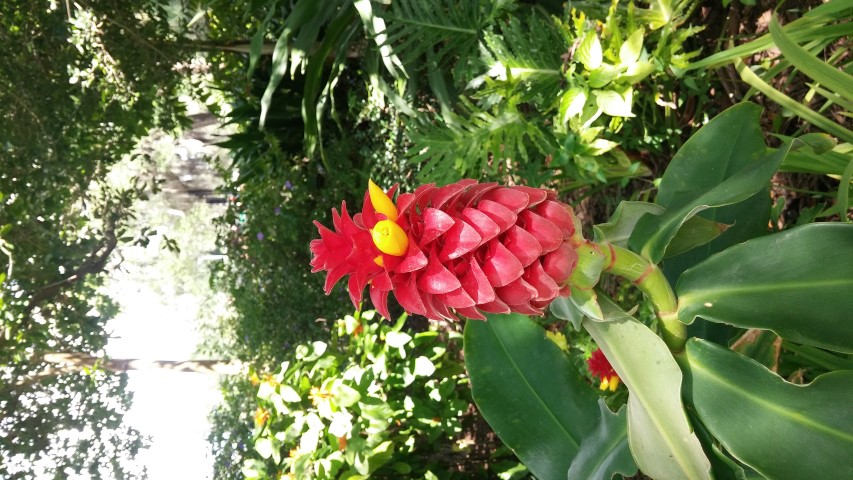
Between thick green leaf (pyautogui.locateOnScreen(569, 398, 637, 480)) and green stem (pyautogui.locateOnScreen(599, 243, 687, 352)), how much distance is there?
0.46 feet

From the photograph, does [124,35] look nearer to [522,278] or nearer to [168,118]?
[168,118]

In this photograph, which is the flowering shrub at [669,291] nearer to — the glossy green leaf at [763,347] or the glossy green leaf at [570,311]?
the glossy green leaf at [570,311]

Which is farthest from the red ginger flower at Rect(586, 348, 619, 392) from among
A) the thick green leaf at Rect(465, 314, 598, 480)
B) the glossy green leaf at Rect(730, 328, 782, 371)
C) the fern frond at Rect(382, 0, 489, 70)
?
the fern frond at Rect(382, 0, 489, 70)

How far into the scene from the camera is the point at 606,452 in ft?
2.63

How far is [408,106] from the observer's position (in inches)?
84.8

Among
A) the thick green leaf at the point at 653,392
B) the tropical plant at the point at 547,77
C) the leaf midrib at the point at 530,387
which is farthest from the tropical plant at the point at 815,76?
the leaf midrib at the point at 530,387

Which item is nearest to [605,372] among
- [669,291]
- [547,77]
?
[547,77]

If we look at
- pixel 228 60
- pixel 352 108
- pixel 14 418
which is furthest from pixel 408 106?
pixel 14 418

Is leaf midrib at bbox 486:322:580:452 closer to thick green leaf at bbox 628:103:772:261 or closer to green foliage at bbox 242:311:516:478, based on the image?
thick green leaf at bbox 628:103:772:261

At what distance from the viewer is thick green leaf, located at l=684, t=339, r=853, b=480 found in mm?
568

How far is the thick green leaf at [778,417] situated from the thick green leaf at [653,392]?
0.13 ft

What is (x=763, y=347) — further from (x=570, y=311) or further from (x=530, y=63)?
(x=530, y=63)

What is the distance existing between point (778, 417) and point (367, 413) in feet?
3.53

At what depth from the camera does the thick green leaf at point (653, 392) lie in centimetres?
60
